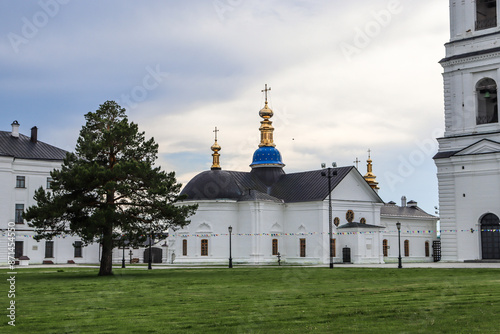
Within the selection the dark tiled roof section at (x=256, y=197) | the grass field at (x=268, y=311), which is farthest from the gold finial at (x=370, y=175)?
the grass field at (x=268, y=311)

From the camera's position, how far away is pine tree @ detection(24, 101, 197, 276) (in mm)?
30625

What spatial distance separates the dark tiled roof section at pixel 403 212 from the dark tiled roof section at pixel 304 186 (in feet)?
36.4

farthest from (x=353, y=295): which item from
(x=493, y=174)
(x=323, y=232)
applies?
(x=323, y=232)

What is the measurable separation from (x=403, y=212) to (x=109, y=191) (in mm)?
47421

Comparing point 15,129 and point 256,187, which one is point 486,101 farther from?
point 15,129

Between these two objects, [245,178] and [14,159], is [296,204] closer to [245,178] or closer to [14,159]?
[245,178]

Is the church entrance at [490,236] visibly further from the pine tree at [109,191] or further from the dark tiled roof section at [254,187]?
the pine tree at [109,191]

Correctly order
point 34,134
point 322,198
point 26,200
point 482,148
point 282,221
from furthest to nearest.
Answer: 1. point 282,221
2. point 34,134
3. point 322,198
4. point 26,200
5. point 482,148

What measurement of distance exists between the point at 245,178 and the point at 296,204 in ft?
20.3

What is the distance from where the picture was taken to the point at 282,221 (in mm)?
58750

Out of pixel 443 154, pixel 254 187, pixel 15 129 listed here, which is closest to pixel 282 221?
pixel 254 187

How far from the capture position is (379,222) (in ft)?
201

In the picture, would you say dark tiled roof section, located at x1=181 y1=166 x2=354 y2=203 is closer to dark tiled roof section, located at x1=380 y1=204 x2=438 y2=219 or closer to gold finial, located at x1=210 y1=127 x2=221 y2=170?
gold finial, located at x1=210 y1=127 x2=221 y2=170

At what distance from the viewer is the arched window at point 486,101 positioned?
45906mm
